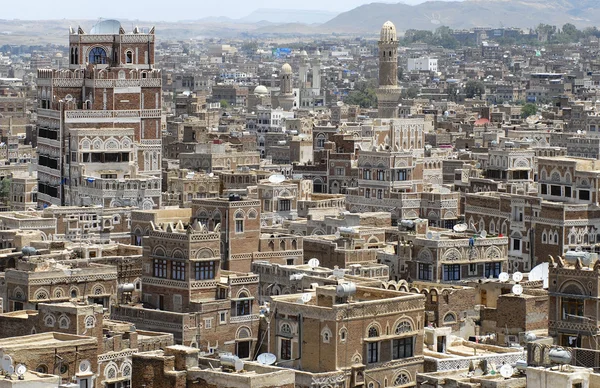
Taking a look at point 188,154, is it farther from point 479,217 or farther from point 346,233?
point 346,233

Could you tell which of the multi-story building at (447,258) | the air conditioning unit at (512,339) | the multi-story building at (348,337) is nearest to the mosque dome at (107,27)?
the multi-story building at (447,258)

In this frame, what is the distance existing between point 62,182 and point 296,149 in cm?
4200

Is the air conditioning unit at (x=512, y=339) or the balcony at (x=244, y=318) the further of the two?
the balcony at (x=244, y=318)

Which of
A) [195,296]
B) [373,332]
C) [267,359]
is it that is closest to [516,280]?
[195,296]

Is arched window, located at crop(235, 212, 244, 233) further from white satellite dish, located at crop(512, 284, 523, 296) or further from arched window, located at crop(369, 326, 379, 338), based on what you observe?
arched window, located at crop(369, 326, 379, 338)

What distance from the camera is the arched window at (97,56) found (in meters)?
112

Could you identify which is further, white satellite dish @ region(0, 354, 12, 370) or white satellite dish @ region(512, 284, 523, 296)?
white satellite dish @ region(512, 284, 523, 296)

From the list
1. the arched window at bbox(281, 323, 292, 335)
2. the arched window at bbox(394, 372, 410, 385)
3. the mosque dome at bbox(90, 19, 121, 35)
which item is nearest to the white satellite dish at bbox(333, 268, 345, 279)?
the arched window at bbox(394, 372, 410, 385)

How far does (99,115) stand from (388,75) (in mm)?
61526

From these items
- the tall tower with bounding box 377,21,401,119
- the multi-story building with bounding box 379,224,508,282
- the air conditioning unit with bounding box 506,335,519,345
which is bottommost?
the air conditioning unit with bounding box 506,335,519,345

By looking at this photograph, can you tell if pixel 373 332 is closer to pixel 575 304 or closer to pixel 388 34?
pixel 575 304

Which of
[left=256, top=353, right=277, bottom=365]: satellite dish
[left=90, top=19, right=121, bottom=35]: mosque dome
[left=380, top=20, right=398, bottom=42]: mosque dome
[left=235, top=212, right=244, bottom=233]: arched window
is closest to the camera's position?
[left=256, top=353, right=277, bottom=365]: satellite dish

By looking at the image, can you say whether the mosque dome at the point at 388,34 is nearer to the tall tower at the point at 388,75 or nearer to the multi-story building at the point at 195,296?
the tall tower at the point at 388,75

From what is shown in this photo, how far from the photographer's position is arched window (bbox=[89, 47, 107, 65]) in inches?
4395
